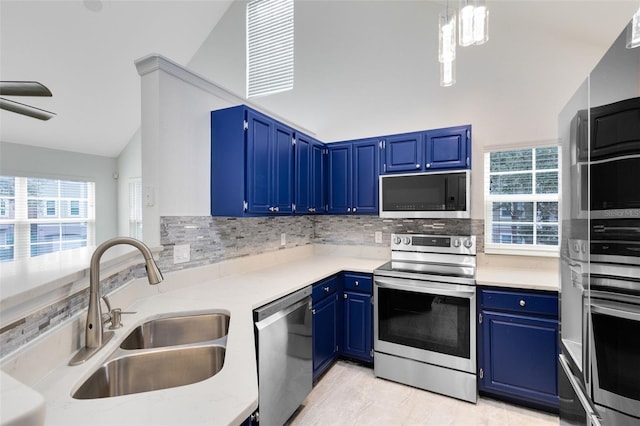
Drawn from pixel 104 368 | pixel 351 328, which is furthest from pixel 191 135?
pixel 351 328

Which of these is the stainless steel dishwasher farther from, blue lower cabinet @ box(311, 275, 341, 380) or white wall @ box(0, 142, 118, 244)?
white wall @ box(0, 142, 118, 244)

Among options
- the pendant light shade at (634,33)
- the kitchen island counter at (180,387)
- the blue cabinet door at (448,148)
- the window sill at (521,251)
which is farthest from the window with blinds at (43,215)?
the pendant light shade at (634,33)

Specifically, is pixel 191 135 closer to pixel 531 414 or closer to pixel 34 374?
pixel 34 374

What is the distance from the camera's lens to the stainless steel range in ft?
7.39

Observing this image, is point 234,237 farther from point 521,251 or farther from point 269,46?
point 269,46

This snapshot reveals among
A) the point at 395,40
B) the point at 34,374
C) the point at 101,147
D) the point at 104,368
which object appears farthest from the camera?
the point at 101,147

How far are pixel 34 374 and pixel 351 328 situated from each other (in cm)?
225

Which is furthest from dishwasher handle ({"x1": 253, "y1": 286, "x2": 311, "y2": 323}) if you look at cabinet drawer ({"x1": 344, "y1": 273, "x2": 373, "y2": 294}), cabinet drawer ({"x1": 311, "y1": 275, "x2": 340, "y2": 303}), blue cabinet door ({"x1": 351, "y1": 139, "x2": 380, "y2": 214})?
blue cabinet door ({"x1": 351, "y1": 139, "x2": 380, "y2": 214})

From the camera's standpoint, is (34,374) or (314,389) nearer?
(34,374)

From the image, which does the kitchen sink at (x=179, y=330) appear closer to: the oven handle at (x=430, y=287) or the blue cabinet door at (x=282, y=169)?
the blue cabinet door at (x=282, y=169)

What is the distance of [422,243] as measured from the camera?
116 inches

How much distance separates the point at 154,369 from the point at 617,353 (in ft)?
5.45

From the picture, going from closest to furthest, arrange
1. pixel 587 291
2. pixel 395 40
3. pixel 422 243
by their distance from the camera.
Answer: pixel 587 291 < pixel 422 243 < pixel 395 40

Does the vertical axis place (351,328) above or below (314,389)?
above
